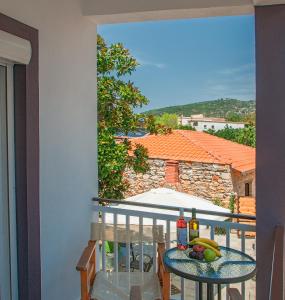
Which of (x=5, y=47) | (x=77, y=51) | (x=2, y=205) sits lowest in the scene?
(x=2, y=205)

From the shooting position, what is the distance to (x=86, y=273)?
233cm

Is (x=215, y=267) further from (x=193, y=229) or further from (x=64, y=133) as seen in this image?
(x=64, y=133)

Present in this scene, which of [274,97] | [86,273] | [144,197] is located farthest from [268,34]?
[144,197]

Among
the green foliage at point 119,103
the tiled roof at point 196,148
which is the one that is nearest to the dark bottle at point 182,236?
the green foliage at point 119,103

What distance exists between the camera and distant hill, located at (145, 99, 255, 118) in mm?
5953

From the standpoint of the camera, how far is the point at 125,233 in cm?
288

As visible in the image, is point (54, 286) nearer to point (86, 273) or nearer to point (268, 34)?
point (86, 273)

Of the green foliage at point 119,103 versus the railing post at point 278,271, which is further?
the green foliage at point 119,103

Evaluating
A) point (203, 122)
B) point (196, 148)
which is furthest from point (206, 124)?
point (196, 148)

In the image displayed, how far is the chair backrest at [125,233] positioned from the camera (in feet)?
9.25

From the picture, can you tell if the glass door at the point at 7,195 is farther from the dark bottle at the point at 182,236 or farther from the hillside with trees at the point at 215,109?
the hillside with trees at the point at 215,109

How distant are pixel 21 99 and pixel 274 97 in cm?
170

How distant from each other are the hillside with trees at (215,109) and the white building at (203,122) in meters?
0.09

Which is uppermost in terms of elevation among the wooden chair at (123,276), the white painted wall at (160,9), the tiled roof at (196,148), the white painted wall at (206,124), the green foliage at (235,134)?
the white painted wall at (160,9)
